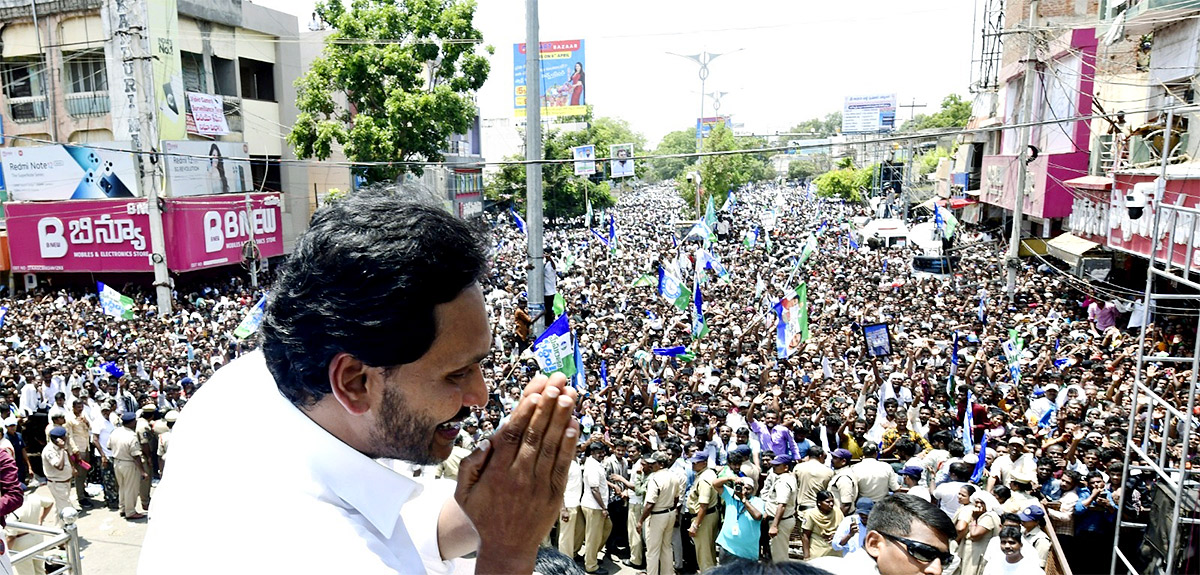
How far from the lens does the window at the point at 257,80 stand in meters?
23.6

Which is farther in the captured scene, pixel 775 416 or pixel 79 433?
pixel 79 433

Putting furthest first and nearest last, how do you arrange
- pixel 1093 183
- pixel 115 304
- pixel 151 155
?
pixel 1093 183 < pixel 151 155 < pixel 115 304

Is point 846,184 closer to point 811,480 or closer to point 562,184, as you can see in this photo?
point 562,184

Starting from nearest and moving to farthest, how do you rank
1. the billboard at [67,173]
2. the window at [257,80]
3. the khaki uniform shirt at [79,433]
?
the khaki uniform shirt at [79,433], the billboard at [67,173], the window at [257,80]

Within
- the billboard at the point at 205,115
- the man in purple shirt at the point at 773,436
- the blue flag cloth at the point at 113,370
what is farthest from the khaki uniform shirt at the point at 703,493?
the billboard at the point at 205,115

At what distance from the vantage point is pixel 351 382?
43.3 inches

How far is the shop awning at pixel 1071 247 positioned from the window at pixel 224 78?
21.1 metres

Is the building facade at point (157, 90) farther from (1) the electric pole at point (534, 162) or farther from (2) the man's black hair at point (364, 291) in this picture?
(2) the man's black hair at point (364, 291)

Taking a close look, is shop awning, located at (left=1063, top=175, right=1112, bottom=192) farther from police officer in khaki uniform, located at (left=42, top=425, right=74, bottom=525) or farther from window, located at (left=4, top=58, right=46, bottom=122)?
window, located at (left=4, top=58, right=46, bottom=122)

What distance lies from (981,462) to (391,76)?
17623mm

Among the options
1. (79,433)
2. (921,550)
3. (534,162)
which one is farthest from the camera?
(534,162)

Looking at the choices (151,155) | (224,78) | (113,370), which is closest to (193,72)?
(224,78)

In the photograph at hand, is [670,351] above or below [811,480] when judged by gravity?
below

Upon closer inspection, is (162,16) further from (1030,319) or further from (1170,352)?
(1170,352)
